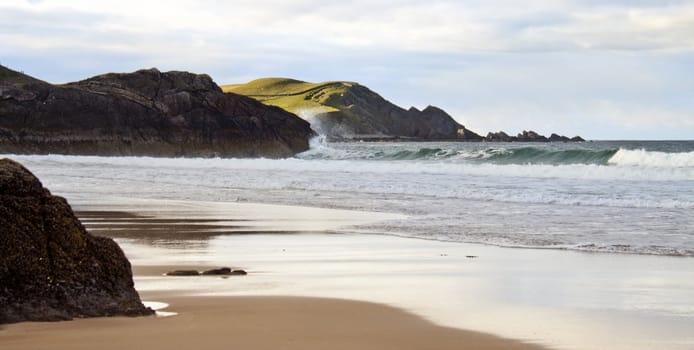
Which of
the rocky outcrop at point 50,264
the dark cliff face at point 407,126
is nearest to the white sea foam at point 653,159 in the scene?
the rocky outcrop at point 50,264

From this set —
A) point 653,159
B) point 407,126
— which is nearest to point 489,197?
point 653,159

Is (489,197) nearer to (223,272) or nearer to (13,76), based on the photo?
(223,272)

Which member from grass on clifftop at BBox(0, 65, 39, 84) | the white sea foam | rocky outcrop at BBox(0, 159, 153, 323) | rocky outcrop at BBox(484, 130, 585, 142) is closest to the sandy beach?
rocky outcrop at BBox(0, 159, 153, 323)

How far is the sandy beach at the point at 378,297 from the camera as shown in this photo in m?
5.63

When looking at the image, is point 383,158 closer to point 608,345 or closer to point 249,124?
point 249,124

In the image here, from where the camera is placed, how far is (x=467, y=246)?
11.1 m

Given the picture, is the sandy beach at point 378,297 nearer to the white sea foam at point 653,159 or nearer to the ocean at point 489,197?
the ocean at point 489,197

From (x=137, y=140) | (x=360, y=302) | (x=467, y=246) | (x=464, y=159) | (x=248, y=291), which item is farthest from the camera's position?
(x=137, y=140)

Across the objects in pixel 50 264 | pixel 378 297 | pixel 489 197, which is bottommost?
pixel 378 297

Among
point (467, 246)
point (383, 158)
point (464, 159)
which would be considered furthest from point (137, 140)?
point (467, 246)

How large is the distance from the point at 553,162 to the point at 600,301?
149 ft

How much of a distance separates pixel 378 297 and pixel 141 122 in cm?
6647

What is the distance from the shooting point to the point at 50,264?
235 inches

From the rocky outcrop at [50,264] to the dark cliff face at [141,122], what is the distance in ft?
203
